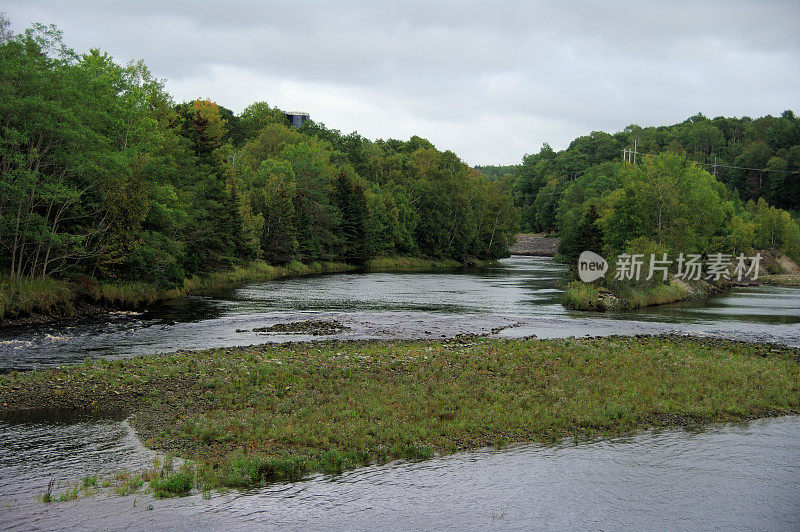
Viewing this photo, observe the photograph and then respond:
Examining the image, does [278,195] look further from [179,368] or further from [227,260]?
[179,368]

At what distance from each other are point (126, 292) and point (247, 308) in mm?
8107

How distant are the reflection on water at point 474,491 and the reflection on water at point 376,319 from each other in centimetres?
1180

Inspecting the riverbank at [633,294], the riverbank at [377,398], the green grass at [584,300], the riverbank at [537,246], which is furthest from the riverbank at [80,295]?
the riverbank at [537,246]

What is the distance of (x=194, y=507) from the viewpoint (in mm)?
11469

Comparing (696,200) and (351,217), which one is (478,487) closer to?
(696,200)

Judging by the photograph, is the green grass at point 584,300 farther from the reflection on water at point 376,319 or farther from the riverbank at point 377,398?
the riverbank at point 377,398

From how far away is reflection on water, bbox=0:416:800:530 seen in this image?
11.2 meters

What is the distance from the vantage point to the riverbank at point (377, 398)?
48.9ft

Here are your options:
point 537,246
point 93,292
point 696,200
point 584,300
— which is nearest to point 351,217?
point 696,200

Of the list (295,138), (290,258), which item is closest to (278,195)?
(290,258)

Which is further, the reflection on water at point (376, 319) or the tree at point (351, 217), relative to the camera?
the tree at point (351, 217)

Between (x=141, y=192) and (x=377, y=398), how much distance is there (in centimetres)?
3056

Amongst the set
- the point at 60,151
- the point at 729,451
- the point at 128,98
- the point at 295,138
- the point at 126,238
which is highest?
the point at 295,138

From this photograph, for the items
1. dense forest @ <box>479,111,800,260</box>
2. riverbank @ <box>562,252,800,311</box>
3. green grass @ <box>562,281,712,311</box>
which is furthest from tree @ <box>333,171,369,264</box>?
green grass @ <box>562,281,712,311</box>
